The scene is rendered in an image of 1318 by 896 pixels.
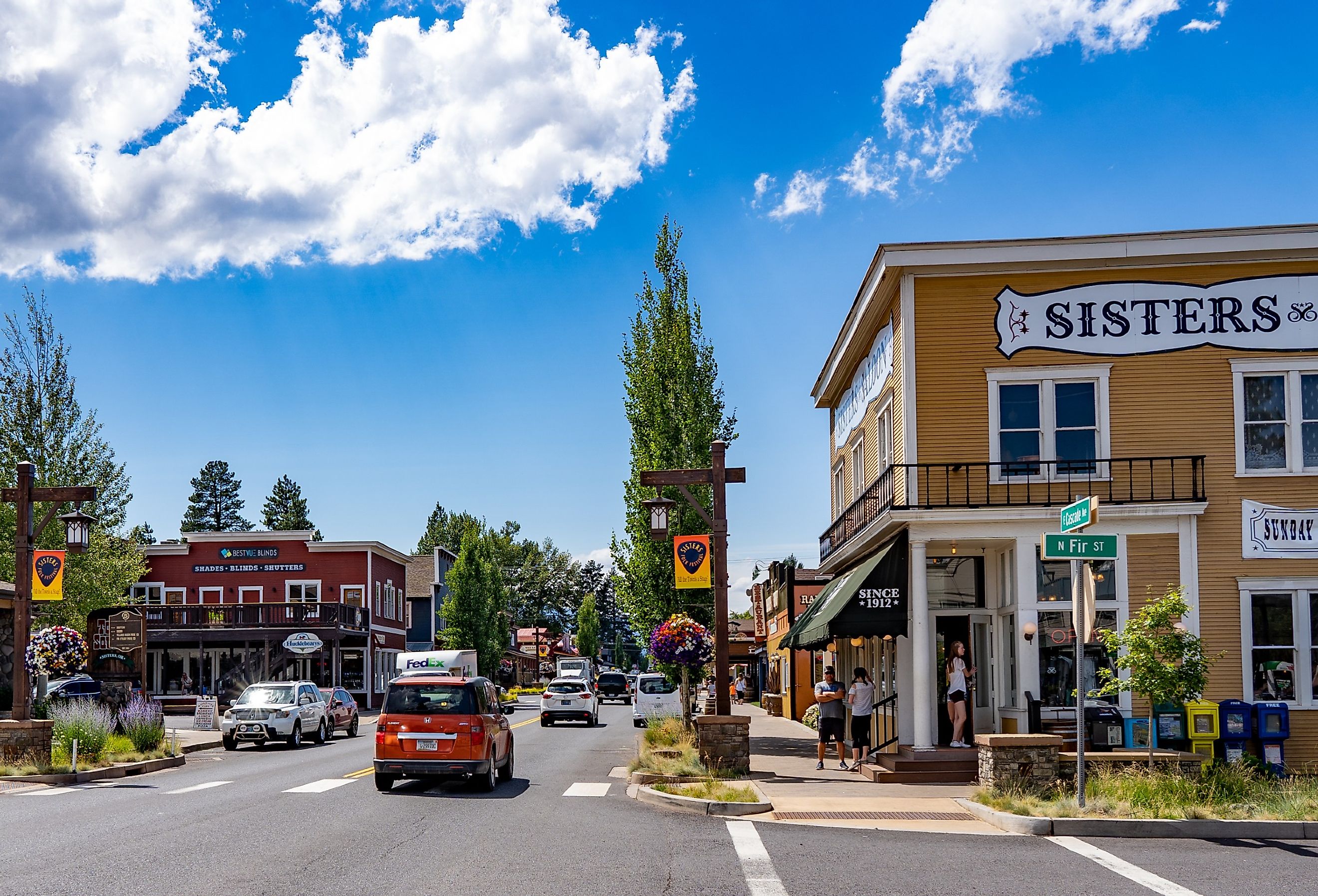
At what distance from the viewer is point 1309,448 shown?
21094 mm

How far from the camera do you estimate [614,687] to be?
2714 inches

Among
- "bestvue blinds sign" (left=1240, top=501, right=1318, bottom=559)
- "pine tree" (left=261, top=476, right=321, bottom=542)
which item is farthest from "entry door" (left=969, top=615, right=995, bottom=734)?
"pine tree" (left=261, top=476, right=321, bottom=542)

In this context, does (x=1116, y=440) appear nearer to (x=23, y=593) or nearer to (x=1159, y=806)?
(x=1159, y=806)

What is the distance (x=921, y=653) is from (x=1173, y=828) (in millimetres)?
6909

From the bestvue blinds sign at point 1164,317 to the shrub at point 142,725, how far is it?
700 inches

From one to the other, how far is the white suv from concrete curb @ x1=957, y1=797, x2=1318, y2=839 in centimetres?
2136

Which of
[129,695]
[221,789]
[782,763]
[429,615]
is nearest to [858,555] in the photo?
[782,763]

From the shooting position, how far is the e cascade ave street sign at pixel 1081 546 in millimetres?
14102

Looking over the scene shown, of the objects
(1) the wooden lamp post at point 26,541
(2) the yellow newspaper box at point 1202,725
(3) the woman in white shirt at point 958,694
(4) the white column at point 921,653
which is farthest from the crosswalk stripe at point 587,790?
(1) the wooden lamp post at point 26,541

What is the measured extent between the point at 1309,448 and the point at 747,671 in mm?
64637

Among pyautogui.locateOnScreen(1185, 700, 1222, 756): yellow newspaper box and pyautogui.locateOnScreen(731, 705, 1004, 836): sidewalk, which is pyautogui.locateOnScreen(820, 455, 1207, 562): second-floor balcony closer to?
pyautogui.locateOnScreen(1185, 700, 1222, 756): yellow newspaper box

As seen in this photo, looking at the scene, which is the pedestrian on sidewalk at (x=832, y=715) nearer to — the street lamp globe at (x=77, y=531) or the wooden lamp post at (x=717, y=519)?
the wooden lamp post at (x=717, y=519)

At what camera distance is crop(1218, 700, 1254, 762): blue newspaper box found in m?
19.0

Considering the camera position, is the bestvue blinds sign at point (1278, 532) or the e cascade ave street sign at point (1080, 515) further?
the bestvue blinds sign at point (1278, 532)
